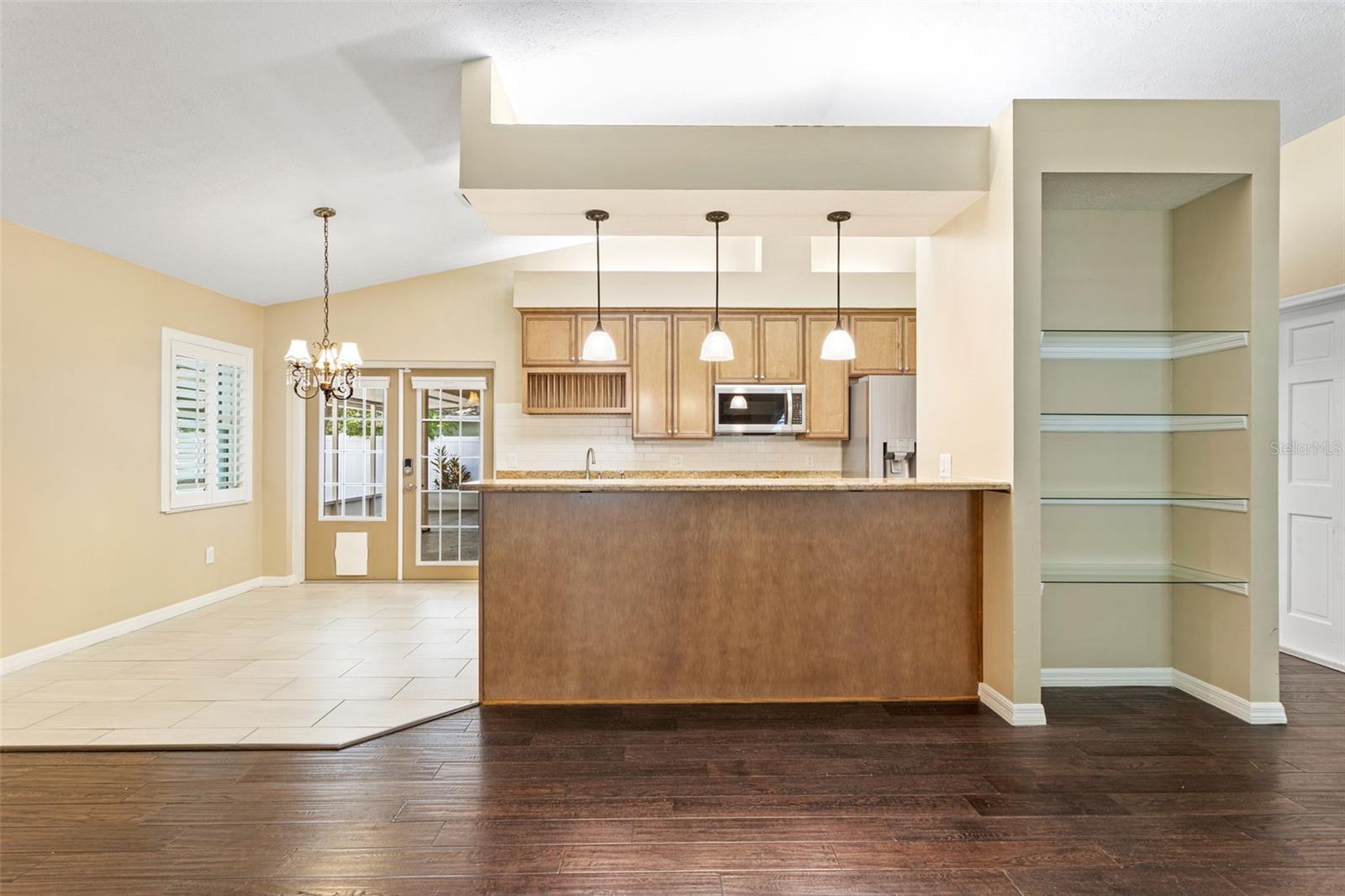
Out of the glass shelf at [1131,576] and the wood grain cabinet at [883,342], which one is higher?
the wood grain cabinet at [883,342]

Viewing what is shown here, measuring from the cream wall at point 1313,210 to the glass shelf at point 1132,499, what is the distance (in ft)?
5.42

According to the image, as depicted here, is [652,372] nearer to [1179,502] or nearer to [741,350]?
[741,350]

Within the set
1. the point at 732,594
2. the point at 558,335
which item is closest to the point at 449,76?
the point at 732,594

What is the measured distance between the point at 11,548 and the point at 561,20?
386cm

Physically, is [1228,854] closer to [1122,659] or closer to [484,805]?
[1122,659]

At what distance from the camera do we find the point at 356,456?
20.9 feet

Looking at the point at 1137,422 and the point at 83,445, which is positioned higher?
the point at 1137,422

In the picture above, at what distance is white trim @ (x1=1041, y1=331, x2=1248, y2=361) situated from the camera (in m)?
3.08

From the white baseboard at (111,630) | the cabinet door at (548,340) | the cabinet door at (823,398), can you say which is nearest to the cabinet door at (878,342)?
the cabinet door at (823,398)

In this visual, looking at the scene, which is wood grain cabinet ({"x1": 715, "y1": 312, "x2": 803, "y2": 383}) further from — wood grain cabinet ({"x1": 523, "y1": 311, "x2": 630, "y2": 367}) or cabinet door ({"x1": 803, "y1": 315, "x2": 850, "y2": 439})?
wood grain cabinet ({"x1": 523, "y1": 311, "x2": 630, "y2": 367})

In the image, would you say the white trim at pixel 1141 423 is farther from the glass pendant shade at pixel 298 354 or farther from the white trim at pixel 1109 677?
the glass pendant shade at pixel 298 354

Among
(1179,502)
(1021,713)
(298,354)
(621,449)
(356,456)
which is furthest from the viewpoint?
(356,456)

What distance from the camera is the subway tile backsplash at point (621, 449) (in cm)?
609

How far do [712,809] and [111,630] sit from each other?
4196 mm
